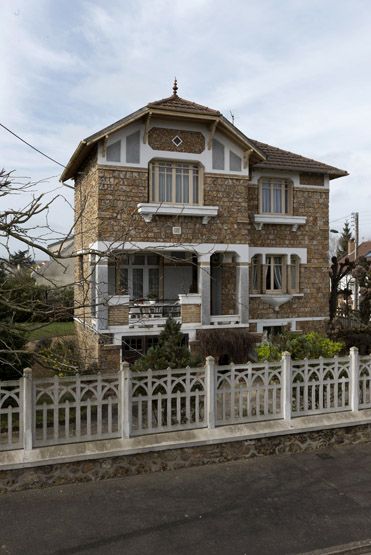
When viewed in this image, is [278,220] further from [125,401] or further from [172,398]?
[125,401]

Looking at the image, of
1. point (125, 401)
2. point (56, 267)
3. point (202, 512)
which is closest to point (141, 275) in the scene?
point (125, 401)

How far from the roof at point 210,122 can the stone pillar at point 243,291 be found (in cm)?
374

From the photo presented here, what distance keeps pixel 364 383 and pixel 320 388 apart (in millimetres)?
1025

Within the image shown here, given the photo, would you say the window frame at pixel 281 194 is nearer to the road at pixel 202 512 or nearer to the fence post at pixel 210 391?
the fence post at pixel 210 391

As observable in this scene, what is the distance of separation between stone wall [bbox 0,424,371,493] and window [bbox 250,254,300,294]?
31.1ft

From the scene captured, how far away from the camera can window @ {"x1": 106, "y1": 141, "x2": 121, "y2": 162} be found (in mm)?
13867

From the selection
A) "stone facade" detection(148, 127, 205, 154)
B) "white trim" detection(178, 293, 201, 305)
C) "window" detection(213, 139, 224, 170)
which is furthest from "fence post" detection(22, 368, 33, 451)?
"window" detection(213, 139, 224, 170)

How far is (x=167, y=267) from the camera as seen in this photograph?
55.8 ft

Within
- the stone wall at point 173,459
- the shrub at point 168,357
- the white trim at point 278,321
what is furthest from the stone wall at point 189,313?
the stone wall at point 173,459

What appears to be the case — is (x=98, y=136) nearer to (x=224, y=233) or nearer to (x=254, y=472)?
(x=224, y=233)

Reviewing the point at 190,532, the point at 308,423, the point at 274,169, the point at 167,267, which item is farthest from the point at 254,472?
the point at 274,169

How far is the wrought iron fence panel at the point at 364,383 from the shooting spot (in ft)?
26.7

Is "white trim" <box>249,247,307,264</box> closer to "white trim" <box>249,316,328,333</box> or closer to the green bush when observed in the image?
"white trim" <box>249,316,328,333</box>

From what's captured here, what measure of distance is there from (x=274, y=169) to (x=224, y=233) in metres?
3.53
